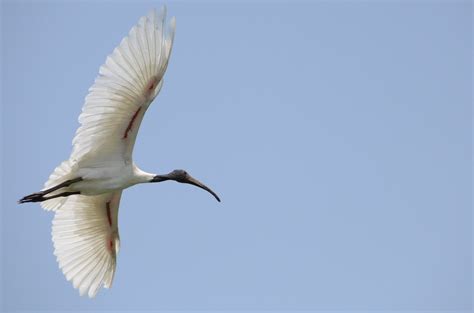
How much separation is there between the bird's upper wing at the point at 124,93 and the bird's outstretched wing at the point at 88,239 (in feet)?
6.13

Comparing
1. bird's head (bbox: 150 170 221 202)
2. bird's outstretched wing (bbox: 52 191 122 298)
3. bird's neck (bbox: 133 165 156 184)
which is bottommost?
bird's outstretched wing (bbox: 52 191 122 298)

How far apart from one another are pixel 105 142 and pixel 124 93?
3.38ft

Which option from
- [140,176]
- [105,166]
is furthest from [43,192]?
[140,176]

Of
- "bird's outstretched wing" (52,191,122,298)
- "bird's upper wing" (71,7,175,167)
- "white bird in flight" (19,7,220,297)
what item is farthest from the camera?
"bird's outstretched wing" (52,191,122,298)

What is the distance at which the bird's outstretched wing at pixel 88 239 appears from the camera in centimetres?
1612

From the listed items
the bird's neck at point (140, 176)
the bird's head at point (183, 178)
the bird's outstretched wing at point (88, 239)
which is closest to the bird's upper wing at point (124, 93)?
the bird's neck at point (140, 176)

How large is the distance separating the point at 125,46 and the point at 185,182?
360 centimetres

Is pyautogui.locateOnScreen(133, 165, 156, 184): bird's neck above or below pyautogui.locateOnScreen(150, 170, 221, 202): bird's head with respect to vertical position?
below

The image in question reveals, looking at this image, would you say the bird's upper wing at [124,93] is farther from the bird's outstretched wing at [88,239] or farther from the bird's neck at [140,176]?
the bird's outstretched wing at [88,239]

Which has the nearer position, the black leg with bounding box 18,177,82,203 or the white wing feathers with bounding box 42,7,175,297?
the white wing feathers with bounding box 42,7,175,297

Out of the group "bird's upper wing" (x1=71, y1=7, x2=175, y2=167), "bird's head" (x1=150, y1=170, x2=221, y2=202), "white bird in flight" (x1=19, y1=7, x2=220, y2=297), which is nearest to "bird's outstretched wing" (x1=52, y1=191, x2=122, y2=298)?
"white bird in flight" (x1=19, y1=7, x2=220, y2=297)

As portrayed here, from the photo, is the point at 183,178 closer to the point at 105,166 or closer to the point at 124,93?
the point at 105,166

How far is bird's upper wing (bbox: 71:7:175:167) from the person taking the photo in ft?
42.1

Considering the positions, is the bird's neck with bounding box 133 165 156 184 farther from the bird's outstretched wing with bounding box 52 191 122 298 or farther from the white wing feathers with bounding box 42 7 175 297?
the bird's outstretched wing with bounding box 52 191 122 298
